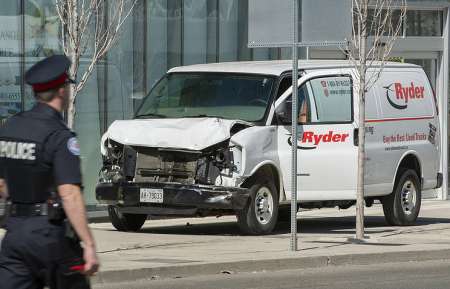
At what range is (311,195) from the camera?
16.7 meters

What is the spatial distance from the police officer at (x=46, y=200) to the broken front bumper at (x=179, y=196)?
9.24m

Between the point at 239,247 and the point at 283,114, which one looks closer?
the point at 239,247

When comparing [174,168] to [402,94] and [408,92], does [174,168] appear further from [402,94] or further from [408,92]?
[408,92]

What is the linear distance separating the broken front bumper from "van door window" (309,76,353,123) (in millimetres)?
2143

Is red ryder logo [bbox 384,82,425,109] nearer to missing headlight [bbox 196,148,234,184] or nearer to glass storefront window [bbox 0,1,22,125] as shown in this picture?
missing headlight [bbox 196,148,234,184]

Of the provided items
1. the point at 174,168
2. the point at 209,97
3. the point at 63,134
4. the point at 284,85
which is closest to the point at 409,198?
the point at 284,85

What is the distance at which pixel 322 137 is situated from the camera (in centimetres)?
1673

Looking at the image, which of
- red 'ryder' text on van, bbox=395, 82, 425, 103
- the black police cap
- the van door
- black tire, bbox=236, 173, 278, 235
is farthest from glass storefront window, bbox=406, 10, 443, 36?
the black police cap

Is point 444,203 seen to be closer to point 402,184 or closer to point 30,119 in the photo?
point 402,184

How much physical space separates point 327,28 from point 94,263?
8.85m

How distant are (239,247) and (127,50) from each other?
Result: 19.7ft

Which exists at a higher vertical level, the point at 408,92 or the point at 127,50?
the point at 127,50

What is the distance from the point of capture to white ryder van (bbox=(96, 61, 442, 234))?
1546 cm

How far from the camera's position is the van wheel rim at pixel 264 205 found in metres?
15.9
